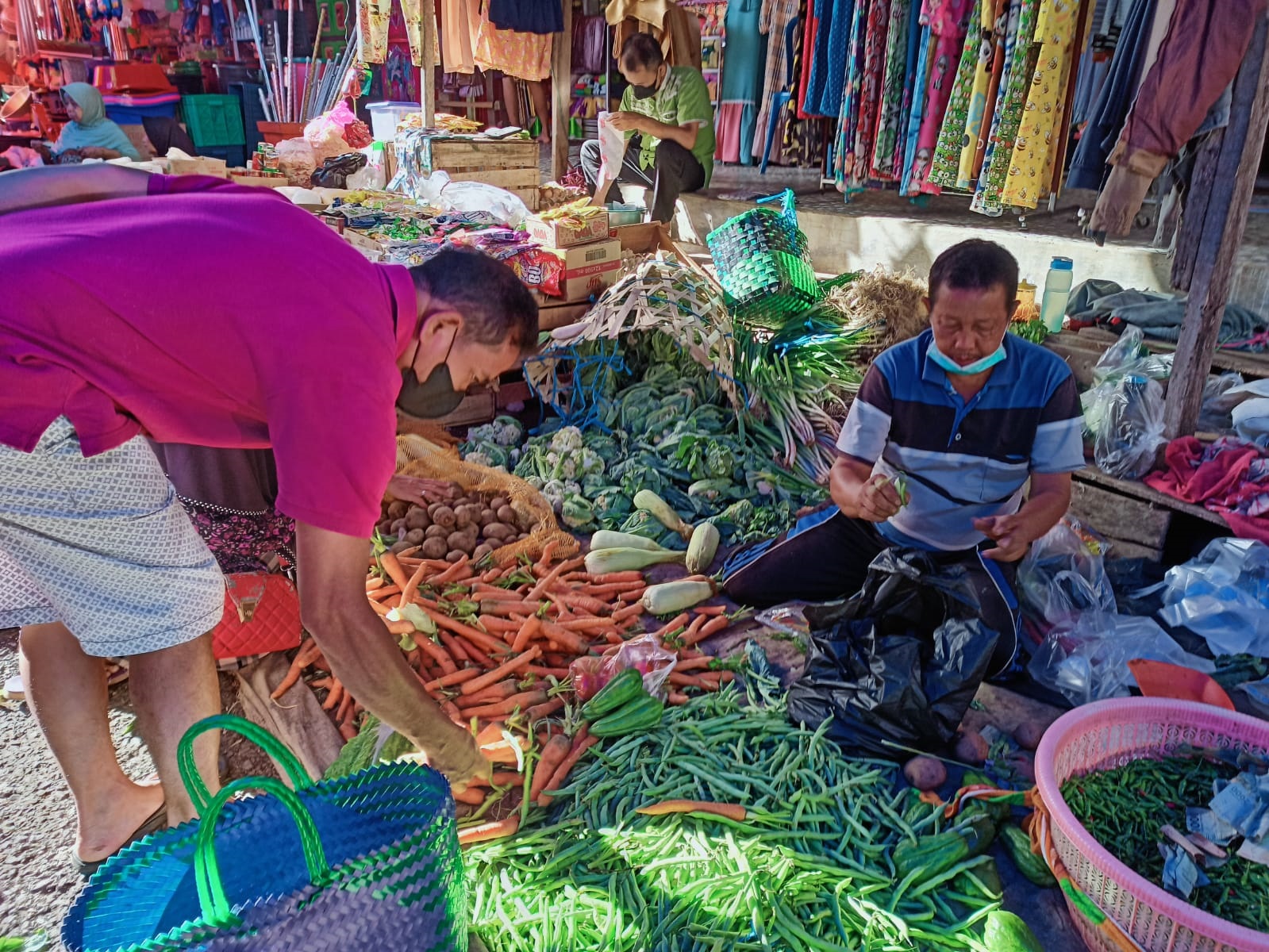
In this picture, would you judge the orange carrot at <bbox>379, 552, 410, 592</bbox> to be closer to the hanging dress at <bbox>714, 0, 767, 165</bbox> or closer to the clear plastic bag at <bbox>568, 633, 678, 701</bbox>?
the clear plastic bag at <bbox>568, 633, 678, 701</bbox>

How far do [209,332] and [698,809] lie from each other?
1502mm

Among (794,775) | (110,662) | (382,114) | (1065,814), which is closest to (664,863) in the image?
(794,775)

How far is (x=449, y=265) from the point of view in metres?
1.64

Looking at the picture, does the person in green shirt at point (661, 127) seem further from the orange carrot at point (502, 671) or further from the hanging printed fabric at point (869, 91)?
the orange carrot at point (502, 671)

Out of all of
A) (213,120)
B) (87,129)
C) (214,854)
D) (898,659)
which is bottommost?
(898,659)

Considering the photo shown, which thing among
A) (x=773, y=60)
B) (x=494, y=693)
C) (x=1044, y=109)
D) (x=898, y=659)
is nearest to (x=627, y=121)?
(x=773, y=60)

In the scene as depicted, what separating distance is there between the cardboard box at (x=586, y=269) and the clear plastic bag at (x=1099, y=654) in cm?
312

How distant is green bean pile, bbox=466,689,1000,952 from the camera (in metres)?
1.79

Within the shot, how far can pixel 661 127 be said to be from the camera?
649 centimetres

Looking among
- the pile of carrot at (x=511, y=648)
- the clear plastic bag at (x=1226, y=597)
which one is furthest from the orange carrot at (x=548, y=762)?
the clear plastic bag at (x=1226, y=597)

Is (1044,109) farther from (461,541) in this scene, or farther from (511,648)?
(511,648)

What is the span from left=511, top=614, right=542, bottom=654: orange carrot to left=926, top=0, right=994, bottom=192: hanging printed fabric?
445 centimetres

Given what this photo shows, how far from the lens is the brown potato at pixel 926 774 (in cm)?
221

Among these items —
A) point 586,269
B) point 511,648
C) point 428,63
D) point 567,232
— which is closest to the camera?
point 511,648
